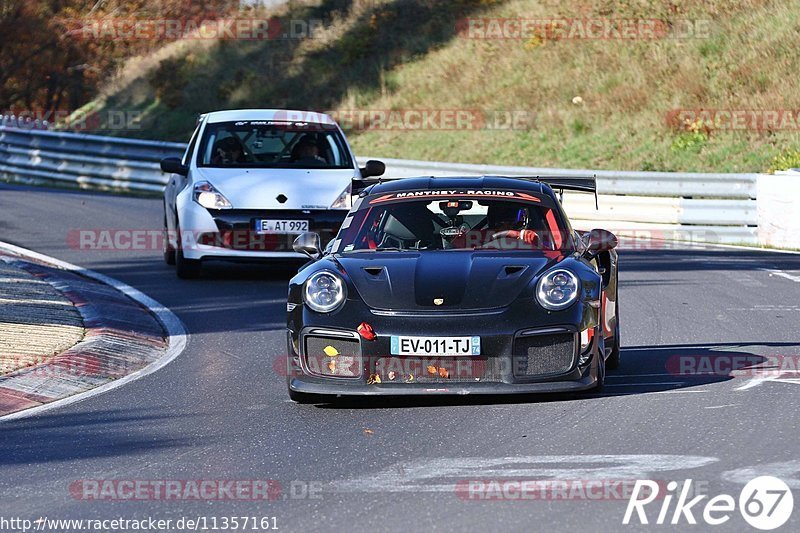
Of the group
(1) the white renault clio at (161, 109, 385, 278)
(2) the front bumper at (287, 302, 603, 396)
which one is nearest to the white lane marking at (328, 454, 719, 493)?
(2) the front bumper at (287, 302, 603, 396)

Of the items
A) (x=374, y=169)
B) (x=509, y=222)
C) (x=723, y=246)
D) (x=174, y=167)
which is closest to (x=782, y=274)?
(x=723, y=246)

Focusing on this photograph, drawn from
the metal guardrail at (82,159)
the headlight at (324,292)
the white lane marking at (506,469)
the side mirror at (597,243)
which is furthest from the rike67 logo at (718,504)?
the metal guardrail at (82,159)

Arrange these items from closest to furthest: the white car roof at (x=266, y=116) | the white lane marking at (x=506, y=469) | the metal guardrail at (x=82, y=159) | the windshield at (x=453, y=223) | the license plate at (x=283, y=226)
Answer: the white lane marking at (x=506, y=469) < the windshield at (x=453, y=223) < the license plate at (x=283, y=226) < the white car roof at (x=266, y=116) < the metal guardrail at (x=82, y=159)

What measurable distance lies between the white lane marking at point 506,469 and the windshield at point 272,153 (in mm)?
8747

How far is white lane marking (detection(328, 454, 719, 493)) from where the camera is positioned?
19.9 feet

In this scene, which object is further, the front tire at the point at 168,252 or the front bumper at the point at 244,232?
the front tire at the point at 168,252

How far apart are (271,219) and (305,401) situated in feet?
19.8

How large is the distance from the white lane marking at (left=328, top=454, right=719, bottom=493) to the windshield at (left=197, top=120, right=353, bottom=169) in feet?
28.7

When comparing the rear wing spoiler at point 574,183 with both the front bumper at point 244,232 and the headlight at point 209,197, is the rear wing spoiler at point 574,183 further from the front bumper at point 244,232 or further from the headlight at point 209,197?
the headlight at point 209,197

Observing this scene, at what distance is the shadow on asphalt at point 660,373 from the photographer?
8133 mm

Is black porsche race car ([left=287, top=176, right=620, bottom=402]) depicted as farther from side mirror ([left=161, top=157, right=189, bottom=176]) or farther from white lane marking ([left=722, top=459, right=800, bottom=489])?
side mirror ([left=161, top=157, right=189, bottom=176])

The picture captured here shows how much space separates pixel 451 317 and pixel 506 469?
1533 mm

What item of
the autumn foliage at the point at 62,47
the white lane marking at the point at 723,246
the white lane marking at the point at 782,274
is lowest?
the white lane marking at the point at 723,246

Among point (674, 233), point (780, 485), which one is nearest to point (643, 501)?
point (780, 485)
